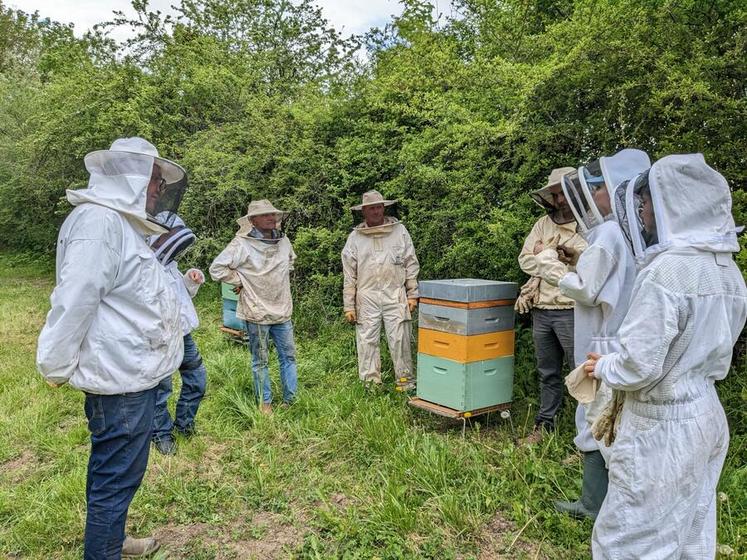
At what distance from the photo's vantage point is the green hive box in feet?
13.6

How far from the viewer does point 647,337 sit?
2074 millimetres

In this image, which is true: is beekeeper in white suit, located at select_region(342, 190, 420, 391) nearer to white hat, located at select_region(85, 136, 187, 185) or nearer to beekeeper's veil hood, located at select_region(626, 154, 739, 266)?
white hat, located at select_region(85, 136, 187, 185)

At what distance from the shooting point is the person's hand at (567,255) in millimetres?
3543

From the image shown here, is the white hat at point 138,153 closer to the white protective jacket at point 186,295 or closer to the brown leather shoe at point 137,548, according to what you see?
the white protective jacket at point 186,295

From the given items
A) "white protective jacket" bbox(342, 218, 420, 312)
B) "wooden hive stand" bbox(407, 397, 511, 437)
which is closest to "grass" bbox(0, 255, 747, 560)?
"wooden hive stand" bbox(407, 397, 511, 437)

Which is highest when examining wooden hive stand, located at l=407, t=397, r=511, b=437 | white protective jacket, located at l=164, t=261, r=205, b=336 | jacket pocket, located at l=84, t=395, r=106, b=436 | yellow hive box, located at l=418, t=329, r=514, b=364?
white protective jacket, located at l=164, t=261, r=205, b=336

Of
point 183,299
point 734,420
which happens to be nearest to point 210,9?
point 183,299

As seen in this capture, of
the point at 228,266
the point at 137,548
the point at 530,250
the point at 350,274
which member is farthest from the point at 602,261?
the point at 228,266

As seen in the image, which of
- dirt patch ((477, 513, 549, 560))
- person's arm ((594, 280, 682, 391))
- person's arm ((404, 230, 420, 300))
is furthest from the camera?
person's arm ((404, 230, 420, 300))

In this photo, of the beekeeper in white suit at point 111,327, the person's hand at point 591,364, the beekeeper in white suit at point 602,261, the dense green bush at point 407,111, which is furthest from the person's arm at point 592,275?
the beekeeper in white suit at point 111,327

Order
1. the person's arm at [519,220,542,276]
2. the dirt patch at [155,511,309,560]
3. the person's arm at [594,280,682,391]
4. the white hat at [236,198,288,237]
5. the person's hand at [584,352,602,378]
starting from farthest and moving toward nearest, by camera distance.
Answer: the white hat at [236,198,288,237] → the person's arm at [519,220,542,276] → the dirt patch at [155,511,309,560] → the person's hand at [584,352,602,378] → the person's arm at [594,280,682,391]

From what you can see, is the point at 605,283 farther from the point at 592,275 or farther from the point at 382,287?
the point at 382,287

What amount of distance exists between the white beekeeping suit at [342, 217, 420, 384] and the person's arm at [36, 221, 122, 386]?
120 inches

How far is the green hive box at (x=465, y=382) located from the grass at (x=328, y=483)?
0.28 m
